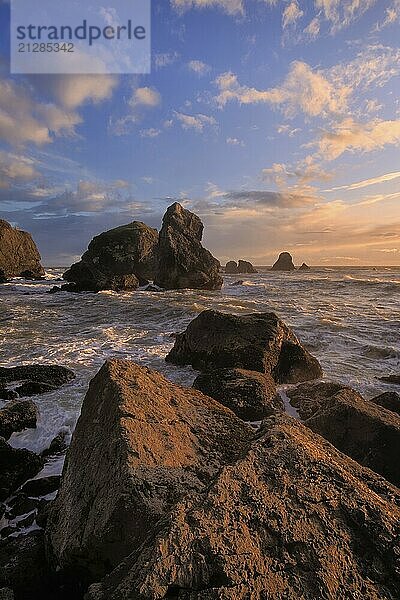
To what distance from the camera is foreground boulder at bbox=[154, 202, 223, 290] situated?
39969 mm

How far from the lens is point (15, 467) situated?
197 inches

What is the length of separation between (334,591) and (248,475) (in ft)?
2.29

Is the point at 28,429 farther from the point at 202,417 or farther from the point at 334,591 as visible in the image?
the point at 334,591

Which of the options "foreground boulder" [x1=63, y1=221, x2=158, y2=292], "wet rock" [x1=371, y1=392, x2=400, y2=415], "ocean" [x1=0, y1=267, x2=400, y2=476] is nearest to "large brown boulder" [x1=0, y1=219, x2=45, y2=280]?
"foreground boulder" [x1=63, y1=221, x2=158, y2=292]

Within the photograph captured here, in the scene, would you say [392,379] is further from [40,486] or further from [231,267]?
[231,267]

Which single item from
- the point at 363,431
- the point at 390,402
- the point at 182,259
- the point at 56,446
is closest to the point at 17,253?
the point at 182,259

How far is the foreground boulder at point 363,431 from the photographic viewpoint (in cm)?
435

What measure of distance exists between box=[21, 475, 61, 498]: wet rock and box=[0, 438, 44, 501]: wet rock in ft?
0.52

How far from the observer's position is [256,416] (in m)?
6.41

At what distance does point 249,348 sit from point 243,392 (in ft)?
7.10

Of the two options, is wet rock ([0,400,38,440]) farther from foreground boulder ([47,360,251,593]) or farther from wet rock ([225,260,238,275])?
wet rock ([225,260,238,275])

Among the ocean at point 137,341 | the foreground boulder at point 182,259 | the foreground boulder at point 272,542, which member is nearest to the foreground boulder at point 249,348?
the ocean at point 137,341

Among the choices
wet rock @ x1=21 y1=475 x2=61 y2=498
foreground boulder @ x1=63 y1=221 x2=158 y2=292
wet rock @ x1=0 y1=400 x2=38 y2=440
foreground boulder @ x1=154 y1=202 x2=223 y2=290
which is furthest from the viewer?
foreground boulder @ x1=63 y1=221 x2=158 y2=292

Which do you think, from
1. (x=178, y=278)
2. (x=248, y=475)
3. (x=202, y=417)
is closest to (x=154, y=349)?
(x=202, y=417)
